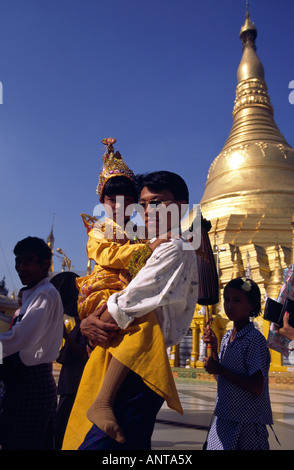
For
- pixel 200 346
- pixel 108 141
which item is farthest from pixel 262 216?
pixel 108 141

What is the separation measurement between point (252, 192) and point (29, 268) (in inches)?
941

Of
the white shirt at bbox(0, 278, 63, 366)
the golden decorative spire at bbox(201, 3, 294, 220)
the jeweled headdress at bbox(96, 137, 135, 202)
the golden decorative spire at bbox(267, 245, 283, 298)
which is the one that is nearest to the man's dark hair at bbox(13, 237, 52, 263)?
the white shirt at bbox(0, 278, 63, 366)

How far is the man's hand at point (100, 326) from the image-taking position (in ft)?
5.22

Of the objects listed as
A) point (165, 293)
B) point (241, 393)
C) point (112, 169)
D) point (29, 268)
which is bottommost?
point (241, 393)

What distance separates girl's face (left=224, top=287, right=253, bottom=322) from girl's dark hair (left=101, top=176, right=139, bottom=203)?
85 centimetres

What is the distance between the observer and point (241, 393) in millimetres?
A: 2148

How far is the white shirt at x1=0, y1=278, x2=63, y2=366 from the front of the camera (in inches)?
81.4

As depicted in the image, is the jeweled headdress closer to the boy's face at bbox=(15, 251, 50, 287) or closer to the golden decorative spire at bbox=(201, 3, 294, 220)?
the boy's face at bbox=(15, 251, 50, 287)

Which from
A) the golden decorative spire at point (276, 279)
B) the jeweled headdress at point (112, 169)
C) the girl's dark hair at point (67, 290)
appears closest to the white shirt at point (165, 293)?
the jeweled headdress at point (112, 169)

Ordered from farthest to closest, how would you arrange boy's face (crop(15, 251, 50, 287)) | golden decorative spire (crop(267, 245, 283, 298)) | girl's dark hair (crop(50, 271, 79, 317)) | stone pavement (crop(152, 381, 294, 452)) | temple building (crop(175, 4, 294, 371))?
1. temple building (crop(175, 4, 294, 371))
2. golden decorative spire (crop(267, 245, 283, 298))
3. stone pavement (crop(152, 381, 294, 452))
4. girl's dark hair (crop(50, 271, 79, 317))
5. boy's face (crop(15, 251, 50, 287))

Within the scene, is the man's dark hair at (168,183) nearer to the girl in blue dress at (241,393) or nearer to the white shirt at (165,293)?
the white shirt at (165,293)

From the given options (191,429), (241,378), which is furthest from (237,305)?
(191,429)

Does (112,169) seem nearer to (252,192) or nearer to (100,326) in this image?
(100,326)
